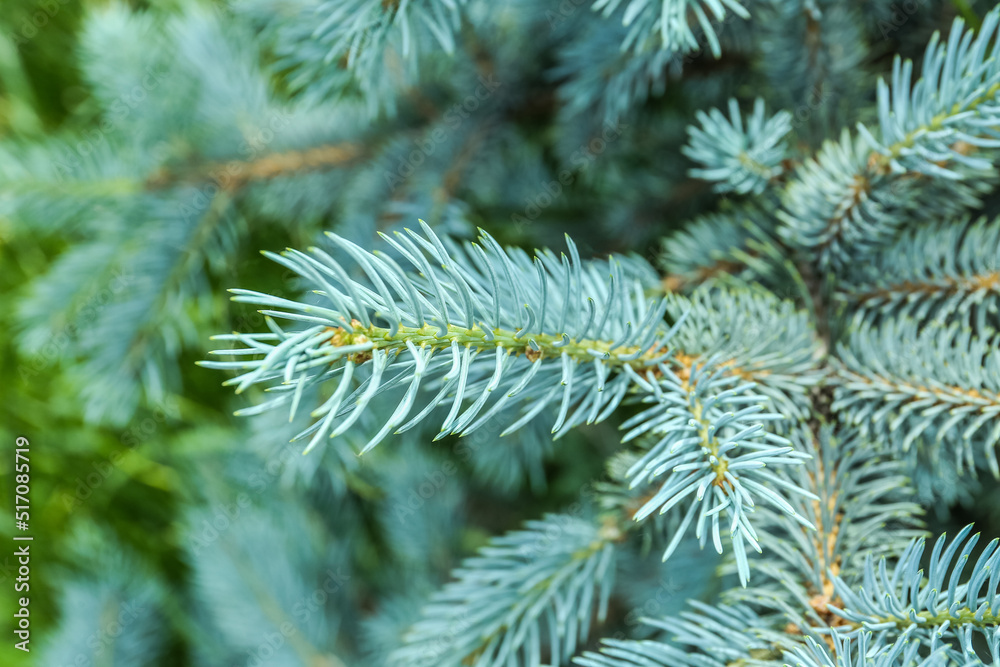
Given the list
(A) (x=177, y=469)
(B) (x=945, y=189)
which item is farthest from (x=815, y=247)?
(A) (x=177, y=469)

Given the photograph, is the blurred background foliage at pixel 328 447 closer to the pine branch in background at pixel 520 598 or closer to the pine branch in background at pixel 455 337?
the pine branch in background at pixel 520 598

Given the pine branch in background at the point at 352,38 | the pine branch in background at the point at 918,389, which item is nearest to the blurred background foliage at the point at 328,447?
the pine branch in background at the point at 352,38

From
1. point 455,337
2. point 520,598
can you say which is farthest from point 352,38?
point 520,598

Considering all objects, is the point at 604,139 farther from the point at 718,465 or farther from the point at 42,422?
the point at 42,422

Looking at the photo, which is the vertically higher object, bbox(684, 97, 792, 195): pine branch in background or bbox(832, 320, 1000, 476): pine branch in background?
bbox(684, 97, 792, 195): pine branch in background

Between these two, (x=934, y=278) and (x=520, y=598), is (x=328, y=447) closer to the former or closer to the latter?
(x=520, y=598)

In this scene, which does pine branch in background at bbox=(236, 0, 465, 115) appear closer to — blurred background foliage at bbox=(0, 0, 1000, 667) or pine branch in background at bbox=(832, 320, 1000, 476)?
blurred background foliage at bbox=(0, 0, 1000, 667)

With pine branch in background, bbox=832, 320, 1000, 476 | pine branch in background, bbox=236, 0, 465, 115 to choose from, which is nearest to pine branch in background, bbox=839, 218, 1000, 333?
pine branch in background, bbox=832, 320, 1000, 476

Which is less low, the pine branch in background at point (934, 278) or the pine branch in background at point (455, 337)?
the pine branch in background at point (934, 278)
